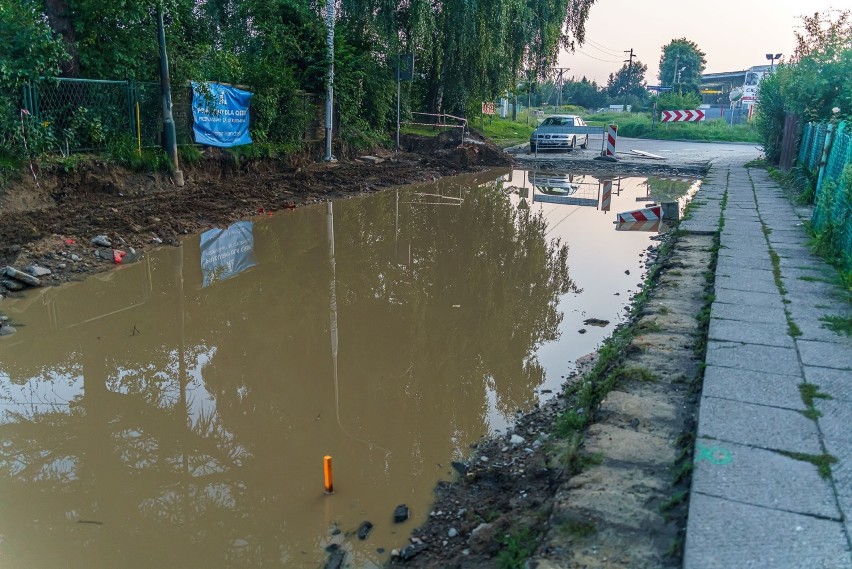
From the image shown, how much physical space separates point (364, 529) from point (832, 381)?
3205mm

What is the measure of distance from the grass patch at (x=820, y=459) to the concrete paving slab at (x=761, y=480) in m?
0.03

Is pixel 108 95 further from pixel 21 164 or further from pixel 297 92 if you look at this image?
pixel 297 92

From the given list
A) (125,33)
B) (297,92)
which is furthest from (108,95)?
(297,92)

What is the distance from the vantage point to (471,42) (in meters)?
21.9

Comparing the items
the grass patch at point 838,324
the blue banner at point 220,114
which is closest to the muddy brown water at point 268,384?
the grass patch at point 838,324

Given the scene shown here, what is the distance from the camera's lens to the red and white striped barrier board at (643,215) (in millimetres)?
12484

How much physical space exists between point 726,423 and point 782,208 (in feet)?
34.1

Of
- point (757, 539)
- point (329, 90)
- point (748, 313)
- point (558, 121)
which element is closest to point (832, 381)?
point (748, 313)

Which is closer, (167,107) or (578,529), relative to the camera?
(578,529)

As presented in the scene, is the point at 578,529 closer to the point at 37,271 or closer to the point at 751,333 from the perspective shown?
the point at 751,333

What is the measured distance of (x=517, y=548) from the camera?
2.97m

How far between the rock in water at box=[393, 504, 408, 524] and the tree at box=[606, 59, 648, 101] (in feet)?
336

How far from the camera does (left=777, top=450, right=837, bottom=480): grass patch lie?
323 cm

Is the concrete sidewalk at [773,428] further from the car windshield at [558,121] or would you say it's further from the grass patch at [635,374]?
the car windshield at [558,121]
